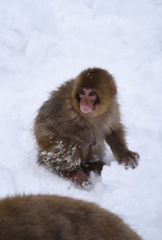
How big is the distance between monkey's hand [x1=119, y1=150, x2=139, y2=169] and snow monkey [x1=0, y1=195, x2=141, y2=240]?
5.42 ft

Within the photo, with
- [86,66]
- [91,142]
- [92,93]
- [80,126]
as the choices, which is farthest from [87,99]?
[86,66]

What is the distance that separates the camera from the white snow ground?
2836mm

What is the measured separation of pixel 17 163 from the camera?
322 centimetres

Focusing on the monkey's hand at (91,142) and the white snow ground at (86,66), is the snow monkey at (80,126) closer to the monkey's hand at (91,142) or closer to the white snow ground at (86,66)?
the monkey's hand at (91,142)

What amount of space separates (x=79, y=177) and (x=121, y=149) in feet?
1.68

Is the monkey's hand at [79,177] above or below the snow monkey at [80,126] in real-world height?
below

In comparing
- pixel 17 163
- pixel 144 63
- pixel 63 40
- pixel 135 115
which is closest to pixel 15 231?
pixel 17 163

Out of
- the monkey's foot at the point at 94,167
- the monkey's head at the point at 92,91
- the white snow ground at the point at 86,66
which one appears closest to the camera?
the white snow ground at the point at 86,66

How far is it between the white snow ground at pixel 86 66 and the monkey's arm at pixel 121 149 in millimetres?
81

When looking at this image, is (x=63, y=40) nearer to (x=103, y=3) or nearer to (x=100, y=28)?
(x=100, y=28)

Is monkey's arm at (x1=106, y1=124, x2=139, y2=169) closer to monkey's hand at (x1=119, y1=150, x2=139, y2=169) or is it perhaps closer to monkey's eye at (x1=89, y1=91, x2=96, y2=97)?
monkey's hand at (x1=119, y1=150, x2=139, y2=169)

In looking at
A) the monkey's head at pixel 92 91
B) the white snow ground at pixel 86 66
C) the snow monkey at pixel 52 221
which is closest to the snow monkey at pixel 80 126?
the monkey's head at pixel 92 91

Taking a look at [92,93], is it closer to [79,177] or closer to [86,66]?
[79,177]

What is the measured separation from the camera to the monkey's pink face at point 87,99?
9.76ft
